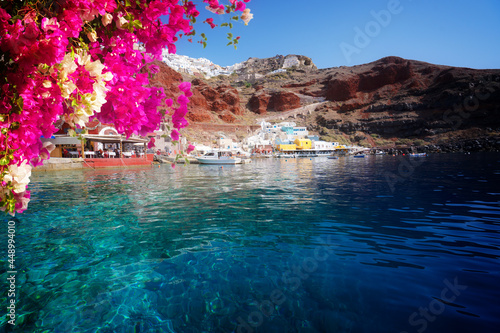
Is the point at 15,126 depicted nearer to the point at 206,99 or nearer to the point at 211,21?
the point at 211,21

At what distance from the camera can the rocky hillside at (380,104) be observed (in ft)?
291

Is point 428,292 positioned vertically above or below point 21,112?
below

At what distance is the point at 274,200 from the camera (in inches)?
424

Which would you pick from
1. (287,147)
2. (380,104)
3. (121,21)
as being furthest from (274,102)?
(121,21)

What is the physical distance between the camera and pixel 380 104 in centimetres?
11106

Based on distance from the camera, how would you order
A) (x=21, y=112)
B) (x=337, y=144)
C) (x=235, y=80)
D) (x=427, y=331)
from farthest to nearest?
(x=235, y=80), (x=337, y=144), (x=427, y=331), (x=21, y=112)

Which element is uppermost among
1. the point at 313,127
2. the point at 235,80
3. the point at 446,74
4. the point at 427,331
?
the point at 235,80

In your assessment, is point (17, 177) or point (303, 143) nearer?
point (17, 177)

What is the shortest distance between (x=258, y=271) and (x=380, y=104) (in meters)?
125

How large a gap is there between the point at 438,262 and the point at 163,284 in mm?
4928

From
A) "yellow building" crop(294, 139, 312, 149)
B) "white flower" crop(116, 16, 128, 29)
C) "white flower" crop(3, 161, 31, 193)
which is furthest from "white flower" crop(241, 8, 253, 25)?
"yellow building" crop(294, 139, 312, 149)

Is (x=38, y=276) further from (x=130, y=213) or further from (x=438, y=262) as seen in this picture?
(x=438, y=262)

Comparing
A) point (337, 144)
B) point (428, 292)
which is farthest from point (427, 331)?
point (337, 144)

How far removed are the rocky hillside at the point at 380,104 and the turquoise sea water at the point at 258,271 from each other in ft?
231
